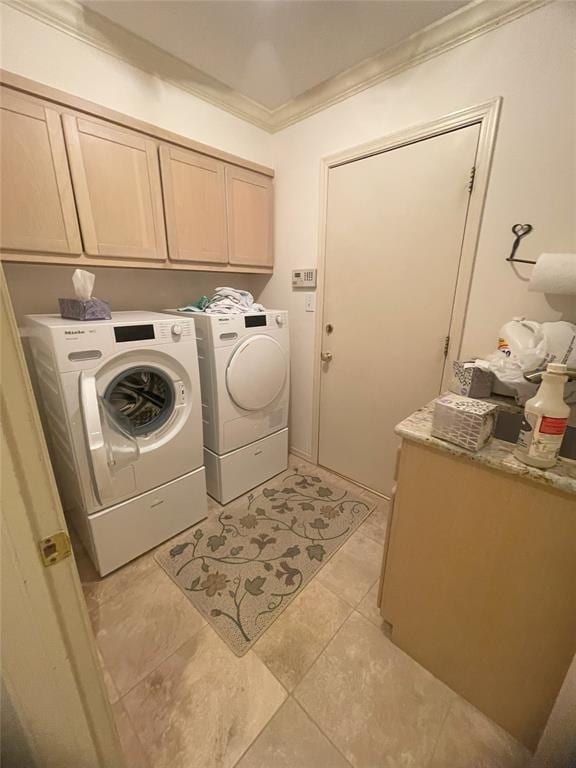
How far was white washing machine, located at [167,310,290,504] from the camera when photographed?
5.65 feet

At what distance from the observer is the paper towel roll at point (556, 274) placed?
1106mm

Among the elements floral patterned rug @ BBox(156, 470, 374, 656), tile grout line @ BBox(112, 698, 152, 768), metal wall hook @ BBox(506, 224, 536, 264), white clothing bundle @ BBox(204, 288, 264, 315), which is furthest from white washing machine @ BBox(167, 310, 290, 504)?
metal wall hook @ BBox(506, 224, 536, 264)

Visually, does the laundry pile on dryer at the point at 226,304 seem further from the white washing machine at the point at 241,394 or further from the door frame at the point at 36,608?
the door frame at the point at 36,608

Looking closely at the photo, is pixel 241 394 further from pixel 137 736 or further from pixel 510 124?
pixel 510 124

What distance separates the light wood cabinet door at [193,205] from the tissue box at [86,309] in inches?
22.6

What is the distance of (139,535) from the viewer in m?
1.57

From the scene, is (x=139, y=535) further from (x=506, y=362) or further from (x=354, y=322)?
(x=506, y=362)

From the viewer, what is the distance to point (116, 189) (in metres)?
1.50

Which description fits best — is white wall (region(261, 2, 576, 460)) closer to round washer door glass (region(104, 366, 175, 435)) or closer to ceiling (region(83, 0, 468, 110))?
ceiling (region(83, 0, 468, 110))

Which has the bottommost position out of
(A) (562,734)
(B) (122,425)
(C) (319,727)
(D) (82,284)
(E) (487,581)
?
(C) (319,727)

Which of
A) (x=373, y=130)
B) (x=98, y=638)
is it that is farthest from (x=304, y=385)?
(x=98, y=638)

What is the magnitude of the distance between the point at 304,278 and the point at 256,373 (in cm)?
78

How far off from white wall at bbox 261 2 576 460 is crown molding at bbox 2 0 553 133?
0.04 metres

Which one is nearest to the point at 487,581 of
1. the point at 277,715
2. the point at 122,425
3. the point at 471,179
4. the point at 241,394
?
the point at 277,715
